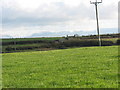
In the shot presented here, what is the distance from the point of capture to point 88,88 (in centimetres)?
1002

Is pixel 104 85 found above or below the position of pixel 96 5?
below

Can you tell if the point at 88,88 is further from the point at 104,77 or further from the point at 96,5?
the point at 96,5

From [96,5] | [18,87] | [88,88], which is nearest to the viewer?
[88,88]

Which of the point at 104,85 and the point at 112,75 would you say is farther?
the point at 112,75

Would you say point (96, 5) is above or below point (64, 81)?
above

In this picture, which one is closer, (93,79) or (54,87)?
(54,87)

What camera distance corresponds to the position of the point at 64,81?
11828 millimetres

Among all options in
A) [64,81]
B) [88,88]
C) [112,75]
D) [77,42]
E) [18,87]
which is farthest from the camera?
[77,42]

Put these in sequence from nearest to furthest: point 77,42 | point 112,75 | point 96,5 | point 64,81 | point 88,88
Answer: point 88,88, point 64,81, point 112,75, point 96,5, point 77,42

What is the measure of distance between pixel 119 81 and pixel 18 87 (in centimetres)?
485

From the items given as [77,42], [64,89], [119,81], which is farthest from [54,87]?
[77,42]

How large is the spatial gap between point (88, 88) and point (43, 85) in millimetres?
2256

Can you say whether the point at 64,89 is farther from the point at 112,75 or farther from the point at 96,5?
the point at 96,5

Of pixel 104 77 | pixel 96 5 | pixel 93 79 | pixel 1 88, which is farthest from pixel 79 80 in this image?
pixel 96 5
